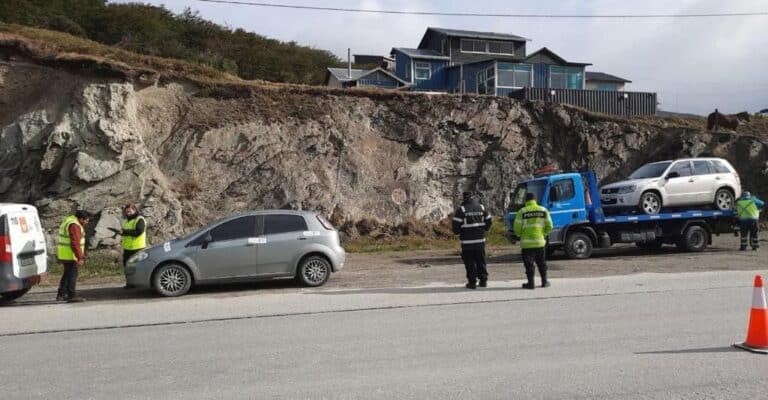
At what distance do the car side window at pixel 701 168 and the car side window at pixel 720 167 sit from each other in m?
0.25

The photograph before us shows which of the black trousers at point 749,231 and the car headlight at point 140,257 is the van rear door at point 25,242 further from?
Result: the black trousers at point 749,231

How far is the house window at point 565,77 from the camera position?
43.2 m

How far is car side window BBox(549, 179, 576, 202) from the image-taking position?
54.6 ft

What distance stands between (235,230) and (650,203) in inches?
470

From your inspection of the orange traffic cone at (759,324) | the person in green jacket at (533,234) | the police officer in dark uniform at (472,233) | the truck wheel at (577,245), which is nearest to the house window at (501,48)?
the truck wheel at (577,245)

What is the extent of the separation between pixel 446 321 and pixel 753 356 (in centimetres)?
362

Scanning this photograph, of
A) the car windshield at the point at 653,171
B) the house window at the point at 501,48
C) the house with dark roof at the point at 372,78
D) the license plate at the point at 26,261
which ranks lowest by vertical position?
the license plate at the point at 26,261

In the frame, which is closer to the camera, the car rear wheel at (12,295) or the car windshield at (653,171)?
the car rear wheel at (12,295)

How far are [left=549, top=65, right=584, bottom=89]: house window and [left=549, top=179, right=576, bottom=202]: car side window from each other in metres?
27.9

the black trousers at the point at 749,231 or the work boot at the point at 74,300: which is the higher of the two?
the black trousers at the point at 749,231

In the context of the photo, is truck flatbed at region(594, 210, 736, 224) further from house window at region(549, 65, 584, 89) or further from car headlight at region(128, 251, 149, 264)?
house window at region(549, 65, 584, 89)

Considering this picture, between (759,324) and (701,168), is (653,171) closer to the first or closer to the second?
(701,168)

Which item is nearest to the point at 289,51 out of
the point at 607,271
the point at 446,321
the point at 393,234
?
the point at 393,234

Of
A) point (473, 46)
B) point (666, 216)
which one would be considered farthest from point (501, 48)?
point (666, 216)
